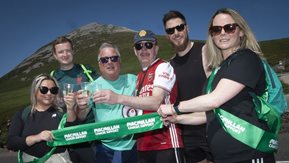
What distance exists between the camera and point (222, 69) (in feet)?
13.8

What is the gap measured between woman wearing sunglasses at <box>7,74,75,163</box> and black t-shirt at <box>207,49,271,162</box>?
2.33 m

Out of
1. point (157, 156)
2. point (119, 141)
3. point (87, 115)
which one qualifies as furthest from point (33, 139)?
point (157, 156)

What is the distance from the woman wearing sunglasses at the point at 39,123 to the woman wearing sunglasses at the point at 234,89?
2169 mm

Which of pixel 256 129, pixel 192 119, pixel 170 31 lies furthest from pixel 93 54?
pixel 256 129

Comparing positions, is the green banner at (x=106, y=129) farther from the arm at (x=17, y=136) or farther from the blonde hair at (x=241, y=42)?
the blonde hair at (x=241, y=42)

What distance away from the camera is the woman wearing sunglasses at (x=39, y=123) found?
537 cm

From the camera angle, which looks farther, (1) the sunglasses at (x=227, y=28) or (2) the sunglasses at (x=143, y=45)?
(2) the sunglasses at (x=143, y=45)

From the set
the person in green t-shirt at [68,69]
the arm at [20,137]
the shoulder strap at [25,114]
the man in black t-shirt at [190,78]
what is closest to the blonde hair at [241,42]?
the man in black t-shirt at [190,78]

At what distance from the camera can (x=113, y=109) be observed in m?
5.66

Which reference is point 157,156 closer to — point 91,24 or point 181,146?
point 181,146

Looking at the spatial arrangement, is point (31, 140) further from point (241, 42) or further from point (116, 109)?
point (241, 42)

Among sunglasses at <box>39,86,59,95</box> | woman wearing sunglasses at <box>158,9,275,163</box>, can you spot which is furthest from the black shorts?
sunglasses at <box>39,86,59,95</box>

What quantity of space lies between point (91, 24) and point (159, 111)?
19170 centimetres

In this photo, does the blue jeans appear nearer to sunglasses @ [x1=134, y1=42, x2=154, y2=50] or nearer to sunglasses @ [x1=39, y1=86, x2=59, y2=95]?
sunglasses @ [x1=39, y1=86, x2=59, y2=95]
